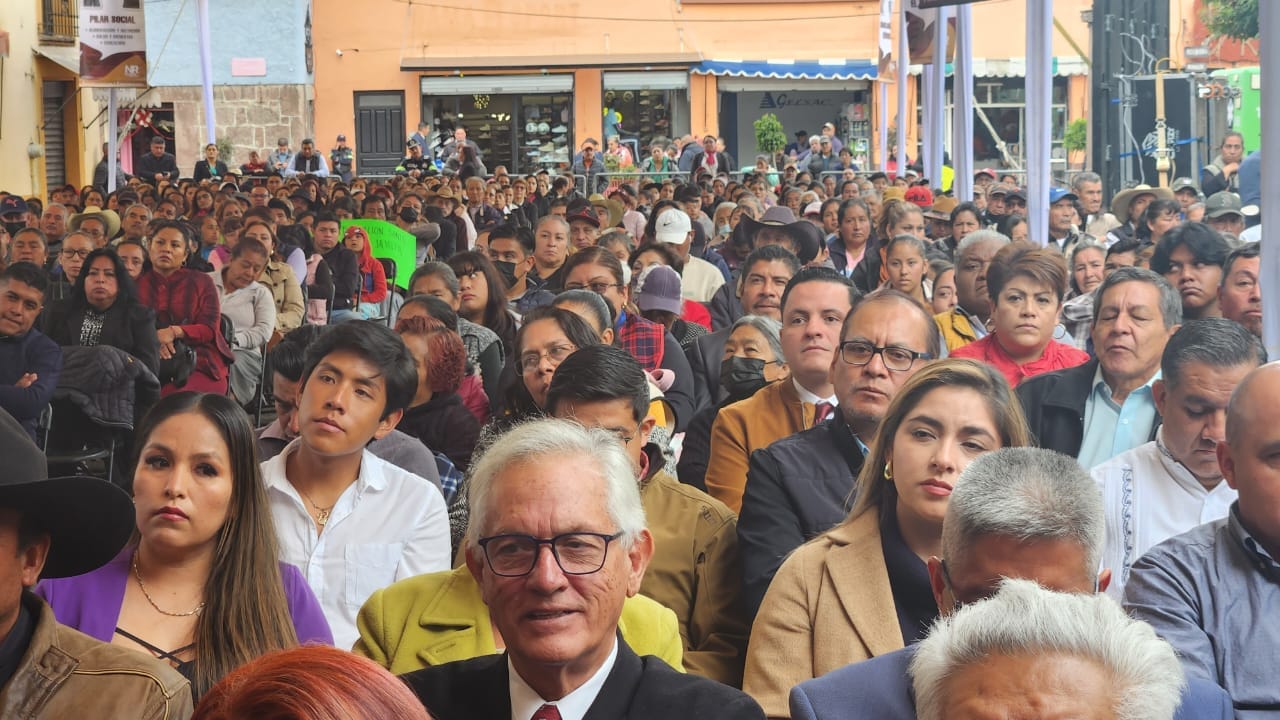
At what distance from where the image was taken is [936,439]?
139 inches

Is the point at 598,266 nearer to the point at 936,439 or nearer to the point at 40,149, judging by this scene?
the point at 936,439

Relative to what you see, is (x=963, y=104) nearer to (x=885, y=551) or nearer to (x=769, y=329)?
(x=769, y=329)

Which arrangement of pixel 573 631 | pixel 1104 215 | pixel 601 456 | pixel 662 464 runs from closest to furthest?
pixel 573 631 → pixel 601 456 → pixel 662 464 → pixel 1104 215

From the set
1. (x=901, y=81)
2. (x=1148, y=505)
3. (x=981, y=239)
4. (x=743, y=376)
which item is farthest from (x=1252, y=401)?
(x=901, y=81)

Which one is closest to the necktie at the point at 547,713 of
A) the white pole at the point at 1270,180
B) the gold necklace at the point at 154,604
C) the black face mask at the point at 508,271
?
the gold necklace at the point at 154,604

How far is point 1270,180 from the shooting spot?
19.9 feet

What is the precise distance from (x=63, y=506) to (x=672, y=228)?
31.1ft

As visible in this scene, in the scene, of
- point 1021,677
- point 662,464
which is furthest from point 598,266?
point 1021,677

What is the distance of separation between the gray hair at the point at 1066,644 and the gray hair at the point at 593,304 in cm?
425

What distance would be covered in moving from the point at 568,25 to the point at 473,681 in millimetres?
41258

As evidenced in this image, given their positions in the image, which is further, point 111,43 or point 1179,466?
point 111,43

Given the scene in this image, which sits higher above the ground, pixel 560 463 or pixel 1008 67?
pixel 1008 67

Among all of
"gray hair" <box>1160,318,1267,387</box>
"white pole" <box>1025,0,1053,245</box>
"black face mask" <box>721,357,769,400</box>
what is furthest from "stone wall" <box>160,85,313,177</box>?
"gray hair" <box>1160,318,1267,387</box>

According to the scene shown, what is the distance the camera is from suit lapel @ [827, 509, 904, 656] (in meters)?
3.39
